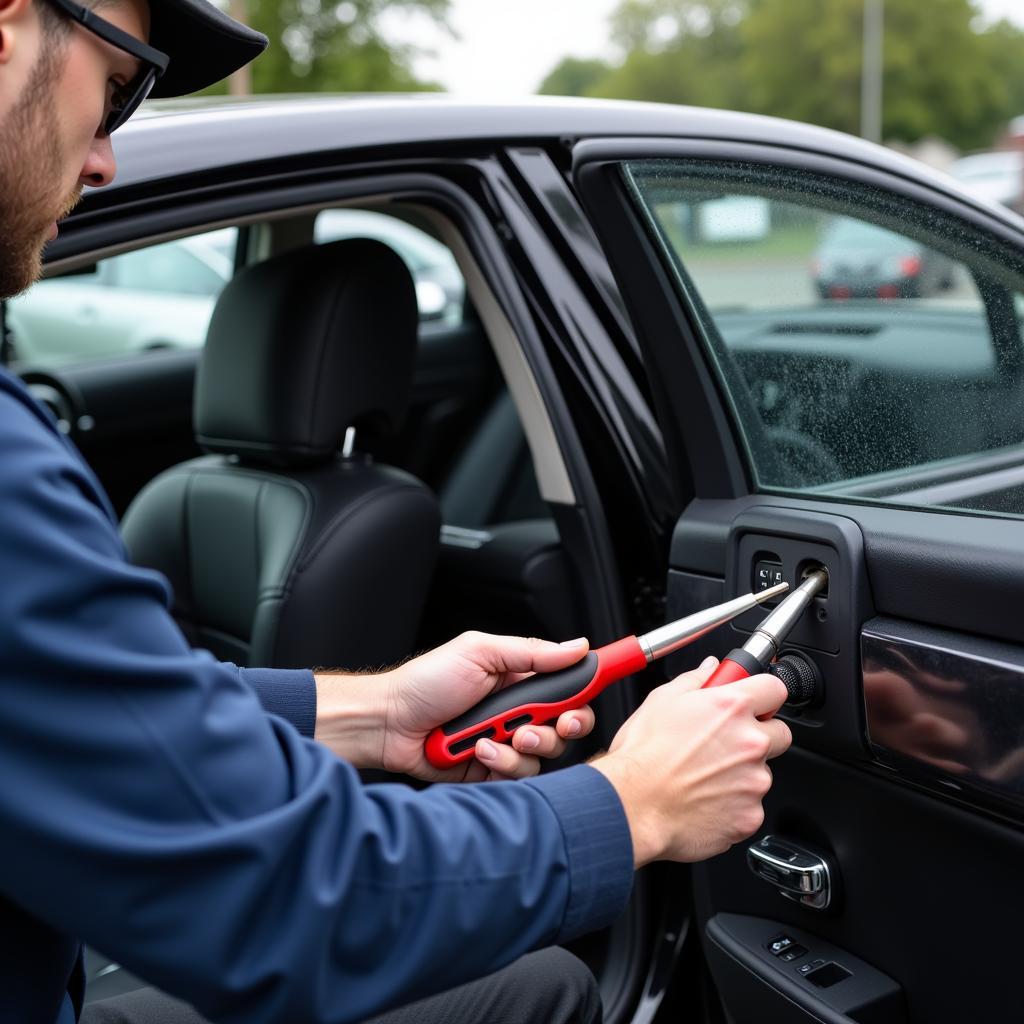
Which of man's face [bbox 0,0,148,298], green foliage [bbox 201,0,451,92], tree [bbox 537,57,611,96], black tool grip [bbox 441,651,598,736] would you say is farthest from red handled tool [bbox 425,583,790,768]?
tree [bbox 537,57,611,96]

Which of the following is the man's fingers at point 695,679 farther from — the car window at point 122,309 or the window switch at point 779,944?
the car window at point 122,309

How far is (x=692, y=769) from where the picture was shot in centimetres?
111

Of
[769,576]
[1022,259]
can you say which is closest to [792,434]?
[769,576]

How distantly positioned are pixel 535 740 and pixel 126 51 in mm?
775

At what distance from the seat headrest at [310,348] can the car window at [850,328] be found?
2.03ft

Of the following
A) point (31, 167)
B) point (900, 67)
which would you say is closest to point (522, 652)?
point (31, 167)

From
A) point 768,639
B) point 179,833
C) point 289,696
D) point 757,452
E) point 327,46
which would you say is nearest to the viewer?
point 179,833

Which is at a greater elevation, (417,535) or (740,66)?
(740,66)

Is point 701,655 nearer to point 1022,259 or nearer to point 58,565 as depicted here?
point 1022,259

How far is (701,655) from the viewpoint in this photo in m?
1.70

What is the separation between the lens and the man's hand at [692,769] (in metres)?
1.08

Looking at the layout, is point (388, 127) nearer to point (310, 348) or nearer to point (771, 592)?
point (310, 348)

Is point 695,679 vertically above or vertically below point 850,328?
below

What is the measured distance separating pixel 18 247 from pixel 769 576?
3.17 ft
